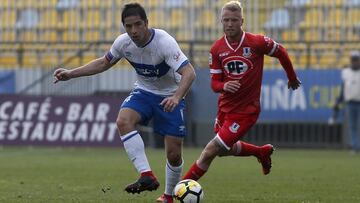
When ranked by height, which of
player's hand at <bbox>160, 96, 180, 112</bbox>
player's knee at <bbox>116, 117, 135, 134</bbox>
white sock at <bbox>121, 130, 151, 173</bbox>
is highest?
player's hand at <bbox>160, 96, 180, 112</bbox>

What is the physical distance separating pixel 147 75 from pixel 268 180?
4.01 m

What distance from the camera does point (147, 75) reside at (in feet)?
32.2

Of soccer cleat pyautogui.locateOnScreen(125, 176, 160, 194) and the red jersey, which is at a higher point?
the red jersey

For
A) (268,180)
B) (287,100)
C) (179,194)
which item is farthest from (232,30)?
(287,100)

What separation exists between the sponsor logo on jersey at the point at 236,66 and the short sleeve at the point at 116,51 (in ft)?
3.84

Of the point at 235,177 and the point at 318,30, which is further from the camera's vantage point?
the point at 318,30

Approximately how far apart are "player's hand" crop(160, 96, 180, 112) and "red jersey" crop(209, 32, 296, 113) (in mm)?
1336

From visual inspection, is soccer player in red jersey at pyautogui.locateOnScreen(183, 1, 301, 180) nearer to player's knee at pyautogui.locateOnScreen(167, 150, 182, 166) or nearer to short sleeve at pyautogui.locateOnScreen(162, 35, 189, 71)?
player's knee at pyautogui.locateOnScreen(167, 150, 182, 166)

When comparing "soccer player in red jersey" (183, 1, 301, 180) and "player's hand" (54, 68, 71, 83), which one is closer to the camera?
"player's hand" (54, 68, 71, 83)

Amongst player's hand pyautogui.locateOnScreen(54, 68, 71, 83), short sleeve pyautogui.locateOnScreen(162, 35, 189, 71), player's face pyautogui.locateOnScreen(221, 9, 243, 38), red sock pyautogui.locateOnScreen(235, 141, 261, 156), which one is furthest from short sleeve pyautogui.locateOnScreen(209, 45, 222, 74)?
player's hand pyautogui.locateOnScreen(54, 68, 71, 83)

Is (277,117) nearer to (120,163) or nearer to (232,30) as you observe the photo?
(120,163)

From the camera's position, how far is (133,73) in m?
24.6

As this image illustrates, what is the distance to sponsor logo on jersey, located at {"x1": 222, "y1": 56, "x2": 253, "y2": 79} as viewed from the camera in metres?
10.4

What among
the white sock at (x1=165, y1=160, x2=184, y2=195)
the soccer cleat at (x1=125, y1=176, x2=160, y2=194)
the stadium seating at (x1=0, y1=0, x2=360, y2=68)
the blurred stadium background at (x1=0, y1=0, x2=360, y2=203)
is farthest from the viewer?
the stadium seating at (x1=0, y1=0, x2=360, y2=68)
